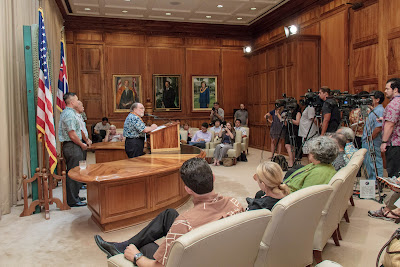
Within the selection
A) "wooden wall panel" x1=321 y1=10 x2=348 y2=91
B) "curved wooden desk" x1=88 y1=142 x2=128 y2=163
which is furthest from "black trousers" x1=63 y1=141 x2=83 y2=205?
"wooden wall panel" x1=321 y1=10 x2=348 y2=91

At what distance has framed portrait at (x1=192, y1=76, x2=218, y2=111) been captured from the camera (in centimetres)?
1213

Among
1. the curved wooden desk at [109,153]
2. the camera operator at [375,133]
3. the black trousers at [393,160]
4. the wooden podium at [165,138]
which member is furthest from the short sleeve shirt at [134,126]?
the black trousers at [393,160]

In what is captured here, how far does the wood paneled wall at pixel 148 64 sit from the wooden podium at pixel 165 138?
6.47 m

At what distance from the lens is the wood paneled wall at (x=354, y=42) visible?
6.46 m

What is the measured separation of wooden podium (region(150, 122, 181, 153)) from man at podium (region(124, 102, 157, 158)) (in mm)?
142

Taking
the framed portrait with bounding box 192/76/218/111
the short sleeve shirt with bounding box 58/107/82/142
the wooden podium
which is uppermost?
the framed portrait with bounding box 192/76/218/111

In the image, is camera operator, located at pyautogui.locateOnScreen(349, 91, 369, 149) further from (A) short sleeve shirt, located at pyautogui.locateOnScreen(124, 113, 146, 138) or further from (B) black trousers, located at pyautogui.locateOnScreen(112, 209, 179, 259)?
(B) black trousers, located at pyautogui.locateOnScreen(112, 209, 179, 259)

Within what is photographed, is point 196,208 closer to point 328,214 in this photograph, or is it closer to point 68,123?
point 328,214

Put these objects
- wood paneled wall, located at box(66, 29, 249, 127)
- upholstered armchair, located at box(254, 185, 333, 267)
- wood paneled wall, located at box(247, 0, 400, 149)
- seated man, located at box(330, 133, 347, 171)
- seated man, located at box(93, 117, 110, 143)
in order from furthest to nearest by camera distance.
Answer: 1. wood paneled wall, located at box(66, 29, 249, 127)
2. seated man, located at box(93, 117, 110, 143)
3. wood paneled wall, located at box(247, 0, 400, 149)
4. seated man, located at box(330, 133, 347, 171)
5. upholstered armchair, located at box(254, 185, 333, 267)

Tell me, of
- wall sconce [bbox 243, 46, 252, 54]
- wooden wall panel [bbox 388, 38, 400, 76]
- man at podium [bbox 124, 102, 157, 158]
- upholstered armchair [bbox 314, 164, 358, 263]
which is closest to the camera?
upholstered armchair [bbox 314, 164, 358, 263]

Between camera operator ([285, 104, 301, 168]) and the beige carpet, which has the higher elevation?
camera operator ([285, 104, 301, 168])

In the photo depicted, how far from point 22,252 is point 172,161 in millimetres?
1951

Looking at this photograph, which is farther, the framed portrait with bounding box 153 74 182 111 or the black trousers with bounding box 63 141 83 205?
the framed portrait with bounding box 153 74 182 111

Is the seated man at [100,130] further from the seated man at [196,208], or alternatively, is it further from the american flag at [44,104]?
the seated man at [196,208]
